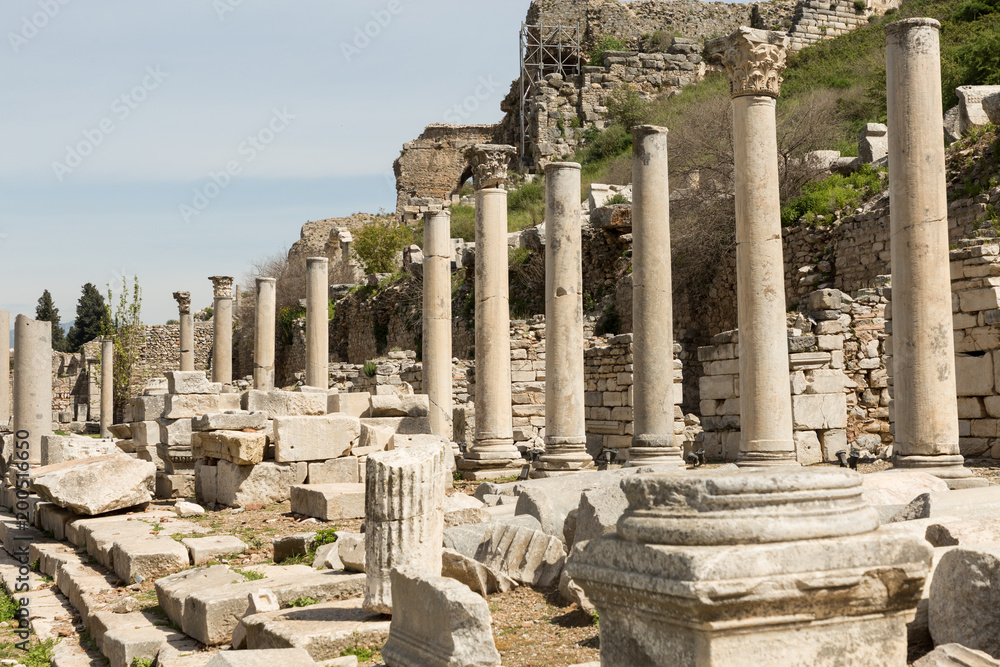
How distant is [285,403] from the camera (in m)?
14.0

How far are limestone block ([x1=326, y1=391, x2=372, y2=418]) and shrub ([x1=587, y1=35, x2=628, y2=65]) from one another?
31940 millimetres

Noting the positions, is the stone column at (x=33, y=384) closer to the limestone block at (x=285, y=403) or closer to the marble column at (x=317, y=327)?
the limestone block at (x=285, y=403)

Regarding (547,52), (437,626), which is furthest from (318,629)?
(547,52)

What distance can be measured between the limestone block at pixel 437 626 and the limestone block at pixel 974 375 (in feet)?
34.4

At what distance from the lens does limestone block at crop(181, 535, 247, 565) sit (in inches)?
336

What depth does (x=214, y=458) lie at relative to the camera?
42.6 ft

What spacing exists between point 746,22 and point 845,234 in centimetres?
3014

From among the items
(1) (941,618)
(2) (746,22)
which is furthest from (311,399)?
(2) (746,22)

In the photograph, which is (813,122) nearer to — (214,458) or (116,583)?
(214,458)

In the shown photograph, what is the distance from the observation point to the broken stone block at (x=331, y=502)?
1047 cm

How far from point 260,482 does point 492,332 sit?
4295 mm

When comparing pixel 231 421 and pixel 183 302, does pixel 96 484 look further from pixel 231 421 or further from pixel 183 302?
pixel 183 302

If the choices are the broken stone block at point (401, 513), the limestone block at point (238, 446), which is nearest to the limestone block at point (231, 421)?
the limestone block at point (238, 446)

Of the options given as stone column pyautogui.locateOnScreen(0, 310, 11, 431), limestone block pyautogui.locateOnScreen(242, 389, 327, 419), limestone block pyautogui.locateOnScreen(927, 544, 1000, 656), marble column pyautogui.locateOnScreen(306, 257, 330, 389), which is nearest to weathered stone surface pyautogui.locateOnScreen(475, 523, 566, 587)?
limestone block pyautogui.locateOnScreen(927, 544, 1000, 656)
